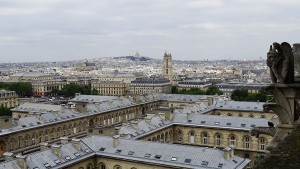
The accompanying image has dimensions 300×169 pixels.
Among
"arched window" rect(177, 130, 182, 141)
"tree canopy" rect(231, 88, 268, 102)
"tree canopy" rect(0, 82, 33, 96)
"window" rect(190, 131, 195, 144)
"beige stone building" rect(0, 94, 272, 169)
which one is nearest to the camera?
"beige stone building" rect(0, 94, 272, 169)

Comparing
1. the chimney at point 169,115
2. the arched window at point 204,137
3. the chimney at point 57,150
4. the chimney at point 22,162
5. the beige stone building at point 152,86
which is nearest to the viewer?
the chimney at point 22,162

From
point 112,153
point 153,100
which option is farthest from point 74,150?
point 153,100

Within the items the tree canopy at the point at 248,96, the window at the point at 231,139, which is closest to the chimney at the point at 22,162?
the window at the point at 231,139

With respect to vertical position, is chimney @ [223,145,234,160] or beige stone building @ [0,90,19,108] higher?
chimney @ [223,145,234,160]

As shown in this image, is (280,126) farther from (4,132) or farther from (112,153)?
(4,132)

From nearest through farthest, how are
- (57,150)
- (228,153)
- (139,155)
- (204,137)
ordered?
(228,153) < (57,150) < (139,155) < (204,137)

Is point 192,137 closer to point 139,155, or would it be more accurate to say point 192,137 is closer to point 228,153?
point 139,155

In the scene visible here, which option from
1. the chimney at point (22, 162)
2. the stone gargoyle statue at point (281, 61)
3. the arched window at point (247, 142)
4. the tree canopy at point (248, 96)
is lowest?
the arched window at point (247, 142)

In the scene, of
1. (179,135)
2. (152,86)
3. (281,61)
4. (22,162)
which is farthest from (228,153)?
(152,86)

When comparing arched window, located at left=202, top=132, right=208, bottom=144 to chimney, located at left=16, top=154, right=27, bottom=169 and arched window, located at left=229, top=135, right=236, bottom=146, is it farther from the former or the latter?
chimney, located at left=16, top=154, right=27, bottom=169

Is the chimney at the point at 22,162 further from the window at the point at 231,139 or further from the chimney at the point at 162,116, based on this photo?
the window at the point at 231,139

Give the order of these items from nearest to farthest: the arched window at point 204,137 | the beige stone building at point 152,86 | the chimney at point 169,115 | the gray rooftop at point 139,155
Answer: the gray rooftop at point 139,155 < the arched window at point 204,137 < the chimney at point 169,115 < the beige stone building at point 152,86

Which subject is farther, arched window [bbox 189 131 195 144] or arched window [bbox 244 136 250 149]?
arched window [bbox 189 131 195 144]

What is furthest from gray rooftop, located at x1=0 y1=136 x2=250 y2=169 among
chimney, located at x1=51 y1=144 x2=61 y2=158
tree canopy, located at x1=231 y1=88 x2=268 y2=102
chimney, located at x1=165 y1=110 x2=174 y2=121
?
tree canopy, located at x1=231 y1=88 x2=268 y2=102
